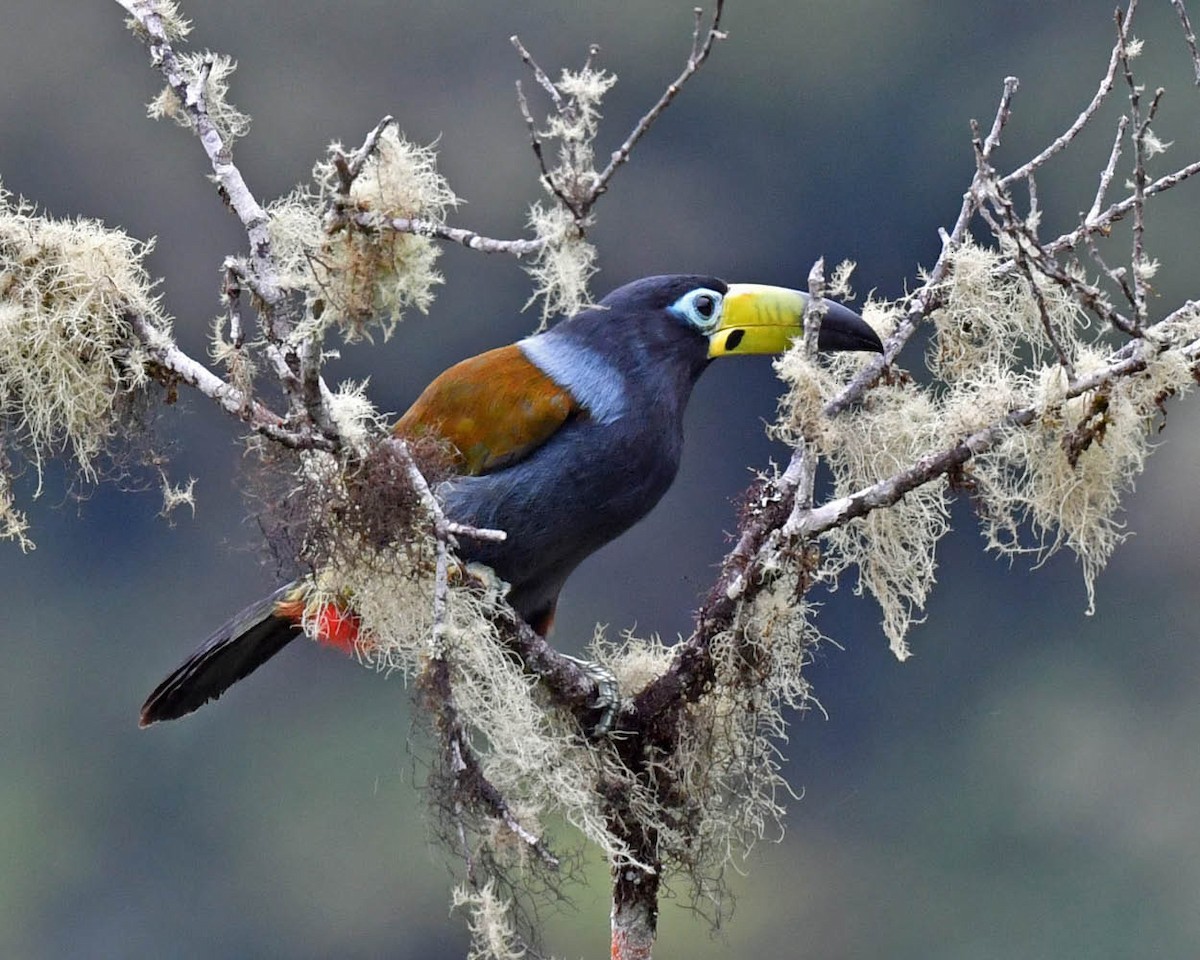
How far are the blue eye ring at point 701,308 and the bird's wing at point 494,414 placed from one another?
0.51ft

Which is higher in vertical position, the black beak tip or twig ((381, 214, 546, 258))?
the black beak tip

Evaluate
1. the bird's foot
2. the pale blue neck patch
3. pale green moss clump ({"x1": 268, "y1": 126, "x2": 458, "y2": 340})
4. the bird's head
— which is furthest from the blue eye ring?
pale green moss clump ({"x1": 268, "y1": 126, "x2": 458, "y2": 340})

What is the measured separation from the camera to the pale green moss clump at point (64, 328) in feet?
5.08

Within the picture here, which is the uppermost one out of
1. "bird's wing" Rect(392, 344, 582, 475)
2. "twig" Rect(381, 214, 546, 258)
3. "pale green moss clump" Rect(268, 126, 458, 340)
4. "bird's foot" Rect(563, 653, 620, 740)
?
"bird's wing" Rect(392, 344, 582, 475)

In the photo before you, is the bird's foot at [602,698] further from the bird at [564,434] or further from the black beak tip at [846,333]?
the black beak tip at [846,333]

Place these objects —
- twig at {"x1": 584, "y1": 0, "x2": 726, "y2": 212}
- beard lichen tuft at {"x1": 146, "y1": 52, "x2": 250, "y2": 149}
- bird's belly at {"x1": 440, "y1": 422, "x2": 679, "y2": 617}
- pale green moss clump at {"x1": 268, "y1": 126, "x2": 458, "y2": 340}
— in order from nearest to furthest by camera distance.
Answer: twig at {"x1": 584, "y1": 0, "x2": 726, "y2": 212}
pale green moss clump at {"x1": 268, "y1": 126, "x2": 458, "y2": 340}
beard lichen tuft at {"x1": 146, "y1": 52, "x2": 250, "y2": 149}
bird's belly at {"x1": 440, "y1": 422, "x2": 679, "y2": 617}

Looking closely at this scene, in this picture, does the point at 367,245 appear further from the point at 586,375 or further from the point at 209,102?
the point at 586,375

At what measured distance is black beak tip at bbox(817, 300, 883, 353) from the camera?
1.69 metres

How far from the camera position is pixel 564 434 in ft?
6.05

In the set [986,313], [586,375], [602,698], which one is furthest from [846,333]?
[602,698]

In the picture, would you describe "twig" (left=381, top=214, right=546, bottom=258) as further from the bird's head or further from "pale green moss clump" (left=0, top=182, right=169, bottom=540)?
the bird's head

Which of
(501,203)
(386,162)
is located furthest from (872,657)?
(386,162)

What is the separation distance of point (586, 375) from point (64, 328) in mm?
556

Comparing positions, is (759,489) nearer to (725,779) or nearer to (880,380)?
(880,380)
